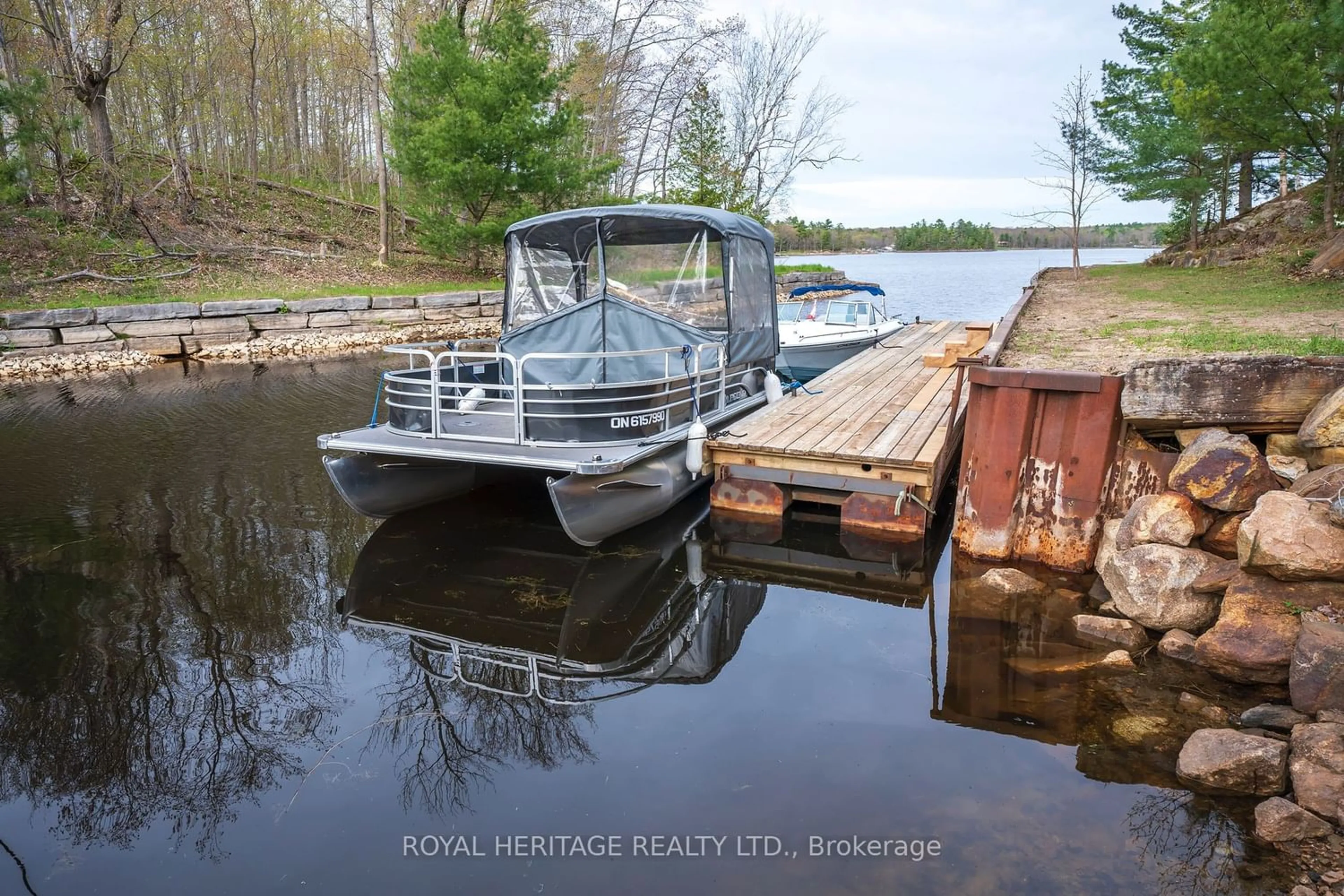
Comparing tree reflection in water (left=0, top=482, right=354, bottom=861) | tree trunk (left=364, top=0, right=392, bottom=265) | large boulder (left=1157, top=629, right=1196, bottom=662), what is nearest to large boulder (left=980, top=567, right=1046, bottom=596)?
large boulder (left=1157, top=629, right=1196, bottom=662)

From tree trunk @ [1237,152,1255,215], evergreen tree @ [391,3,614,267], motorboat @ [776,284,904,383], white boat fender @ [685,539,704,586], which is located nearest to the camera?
white boat fender @ [685,539,704,586]

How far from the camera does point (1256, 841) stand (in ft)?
11.4

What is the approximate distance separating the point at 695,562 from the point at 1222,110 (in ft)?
49.4

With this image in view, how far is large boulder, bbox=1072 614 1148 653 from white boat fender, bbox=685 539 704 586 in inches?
107

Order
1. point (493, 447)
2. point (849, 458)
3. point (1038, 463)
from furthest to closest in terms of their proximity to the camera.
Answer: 1. point (849, 458)
2. point (493, 447)
3. point (1038, 463)

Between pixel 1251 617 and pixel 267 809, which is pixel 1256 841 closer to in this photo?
pixel 1251 617

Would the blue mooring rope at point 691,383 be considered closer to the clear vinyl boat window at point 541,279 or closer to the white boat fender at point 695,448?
the white boat fender at point 695,448

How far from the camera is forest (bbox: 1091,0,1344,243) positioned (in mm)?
13742

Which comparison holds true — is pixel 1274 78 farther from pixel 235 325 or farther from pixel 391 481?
pixel 235 325

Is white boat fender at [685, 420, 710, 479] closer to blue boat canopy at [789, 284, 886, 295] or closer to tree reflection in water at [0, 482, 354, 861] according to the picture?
tree reflection in water at [0, 482, 354, 861]

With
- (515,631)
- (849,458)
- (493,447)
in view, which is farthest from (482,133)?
(515,631)

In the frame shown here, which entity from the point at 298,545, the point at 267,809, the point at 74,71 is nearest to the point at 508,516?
the point at 298,545

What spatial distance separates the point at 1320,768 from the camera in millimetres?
3590

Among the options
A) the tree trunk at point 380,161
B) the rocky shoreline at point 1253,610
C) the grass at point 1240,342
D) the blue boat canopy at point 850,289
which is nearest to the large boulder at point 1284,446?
the rocky shoreline at point 1253,610
